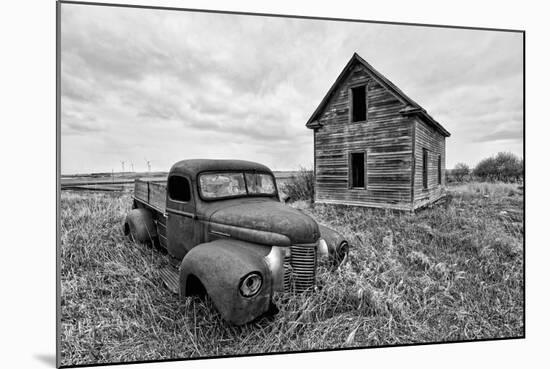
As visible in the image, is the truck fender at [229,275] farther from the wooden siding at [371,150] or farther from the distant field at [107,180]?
the wooden siding at [371,150]

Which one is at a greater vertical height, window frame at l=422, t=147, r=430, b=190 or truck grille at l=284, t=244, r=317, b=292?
window frame at l=422, t=147, r=430, b=190

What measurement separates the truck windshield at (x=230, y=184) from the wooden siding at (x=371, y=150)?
2.97 feet

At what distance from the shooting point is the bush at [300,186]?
282cm

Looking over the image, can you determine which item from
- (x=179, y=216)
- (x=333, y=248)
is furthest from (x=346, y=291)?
(x=179, y=216)

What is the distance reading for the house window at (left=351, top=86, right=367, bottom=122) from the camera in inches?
135

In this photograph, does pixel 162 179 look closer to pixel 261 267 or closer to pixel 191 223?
pixel 191 223

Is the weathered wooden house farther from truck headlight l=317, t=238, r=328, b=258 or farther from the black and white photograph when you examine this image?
truck headlight l=317, t=238, r=328, b=258

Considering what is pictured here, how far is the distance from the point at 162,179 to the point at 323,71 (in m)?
1.80

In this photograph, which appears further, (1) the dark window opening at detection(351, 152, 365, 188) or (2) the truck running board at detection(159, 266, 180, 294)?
(1) the dark window opening at detection(351, 152, 365, 188)

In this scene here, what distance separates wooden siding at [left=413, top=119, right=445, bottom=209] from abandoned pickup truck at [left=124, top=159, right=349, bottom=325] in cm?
118

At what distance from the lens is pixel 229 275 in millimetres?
1604

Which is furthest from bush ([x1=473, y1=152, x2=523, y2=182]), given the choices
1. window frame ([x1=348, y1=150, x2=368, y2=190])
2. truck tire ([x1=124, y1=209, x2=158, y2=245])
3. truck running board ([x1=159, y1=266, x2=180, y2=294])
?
truck tire ([x1=124, y1=209, x2=158, y2=245])

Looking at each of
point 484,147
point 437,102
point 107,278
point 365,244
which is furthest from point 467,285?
point 107,278

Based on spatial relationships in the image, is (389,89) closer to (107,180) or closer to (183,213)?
(183,213)
